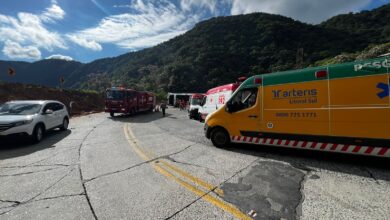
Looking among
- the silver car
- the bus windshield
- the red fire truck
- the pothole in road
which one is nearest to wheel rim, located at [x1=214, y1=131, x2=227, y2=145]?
the pothole in road

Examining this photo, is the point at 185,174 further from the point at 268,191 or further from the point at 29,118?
the point at 29,118

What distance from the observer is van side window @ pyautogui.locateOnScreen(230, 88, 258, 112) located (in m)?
6.84

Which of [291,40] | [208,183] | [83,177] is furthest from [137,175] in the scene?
[291,40]

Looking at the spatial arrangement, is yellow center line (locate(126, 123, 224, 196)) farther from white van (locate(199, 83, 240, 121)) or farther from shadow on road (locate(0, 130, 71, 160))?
white van (locate(199, 83, 240, 121))

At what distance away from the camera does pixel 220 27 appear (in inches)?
4087

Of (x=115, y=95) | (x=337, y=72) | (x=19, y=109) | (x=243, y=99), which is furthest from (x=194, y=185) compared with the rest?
(x=115, y=95)

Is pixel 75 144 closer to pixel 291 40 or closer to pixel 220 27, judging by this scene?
pixel 291 40

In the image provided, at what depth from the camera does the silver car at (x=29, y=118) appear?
802 cm

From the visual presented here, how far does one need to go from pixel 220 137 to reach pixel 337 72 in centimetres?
384

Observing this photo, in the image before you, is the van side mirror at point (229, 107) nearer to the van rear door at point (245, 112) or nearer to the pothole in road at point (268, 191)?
the van rear door at point (245, 112)

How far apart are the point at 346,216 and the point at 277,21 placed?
338 feet

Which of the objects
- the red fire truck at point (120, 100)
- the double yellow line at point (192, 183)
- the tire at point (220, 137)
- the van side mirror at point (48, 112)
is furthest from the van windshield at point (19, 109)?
the red fire truck at point (120, 100)

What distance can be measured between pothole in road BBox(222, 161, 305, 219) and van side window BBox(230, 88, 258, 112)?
2.25 m

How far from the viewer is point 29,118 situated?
8.63 metres
